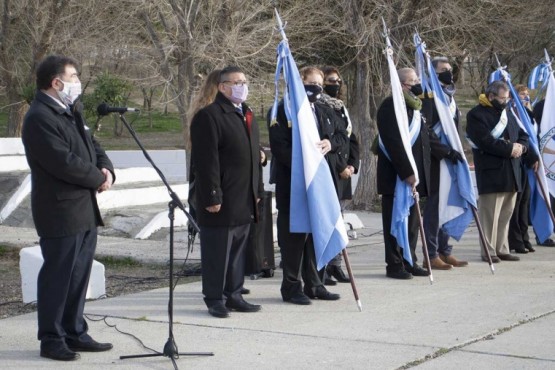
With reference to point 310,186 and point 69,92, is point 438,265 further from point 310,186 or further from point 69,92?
point 69,92

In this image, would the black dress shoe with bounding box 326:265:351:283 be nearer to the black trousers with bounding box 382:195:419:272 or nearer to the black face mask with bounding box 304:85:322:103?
the black trousers with bounding box 382:195:419:272

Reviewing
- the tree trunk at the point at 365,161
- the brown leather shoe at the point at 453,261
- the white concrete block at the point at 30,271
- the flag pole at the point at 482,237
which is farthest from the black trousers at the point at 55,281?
the tree trunk at the point at 365,161

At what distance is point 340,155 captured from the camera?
891 cm

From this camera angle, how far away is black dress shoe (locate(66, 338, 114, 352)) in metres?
6.62

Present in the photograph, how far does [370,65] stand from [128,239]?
19.0ft

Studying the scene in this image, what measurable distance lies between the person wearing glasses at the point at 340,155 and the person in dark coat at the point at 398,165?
350 millimetres

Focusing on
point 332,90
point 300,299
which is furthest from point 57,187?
point 332,90

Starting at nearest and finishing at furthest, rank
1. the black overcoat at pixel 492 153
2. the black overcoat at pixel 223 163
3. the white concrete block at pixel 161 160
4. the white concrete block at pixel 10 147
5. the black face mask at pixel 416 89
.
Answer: the black overcoat at pixel 223 163, the black face mask at pixel 416 89, the black overcoat at pixel 492 153, the white concrete block at pixel 10 147, the white concrete block at pixel 161 160

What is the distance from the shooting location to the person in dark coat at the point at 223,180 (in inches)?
301

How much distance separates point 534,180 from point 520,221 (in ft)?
1.65

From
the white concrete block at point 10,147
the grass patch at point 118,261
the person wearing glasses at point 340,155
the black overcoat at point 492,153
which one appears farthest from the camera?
the white concrete block at point 10,147

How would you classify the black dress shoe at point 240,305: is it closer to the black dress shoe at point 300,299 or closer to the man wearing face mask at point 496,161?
the black dress shoe at point 300,299

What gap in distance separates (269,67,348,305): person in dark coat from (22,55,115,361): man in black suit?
218 centimetres

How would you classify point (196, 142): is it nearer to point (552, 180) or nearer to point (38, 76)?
point (38, 76)
